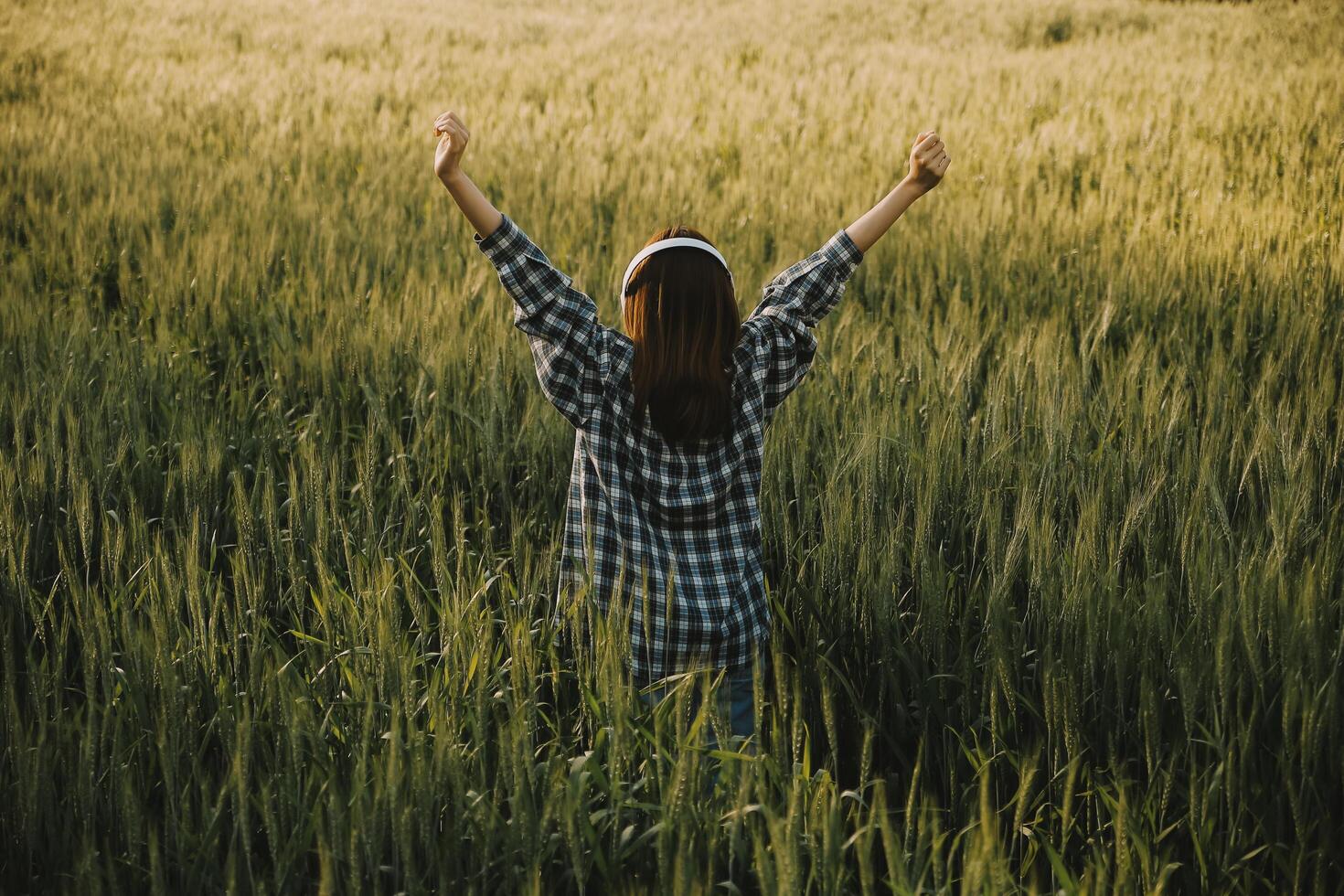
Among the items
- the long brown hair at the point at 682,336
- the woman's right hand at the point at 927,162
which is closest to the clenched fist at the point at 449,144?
the long brown hair at the point at 682,336

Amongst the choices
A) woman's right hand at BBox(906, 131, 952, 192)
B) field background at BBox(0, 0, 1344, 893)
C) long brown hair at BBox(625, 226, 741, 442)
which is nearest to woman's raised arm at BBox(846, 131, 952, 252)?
woman's right hand at BBox(906, 131, 952, 192)

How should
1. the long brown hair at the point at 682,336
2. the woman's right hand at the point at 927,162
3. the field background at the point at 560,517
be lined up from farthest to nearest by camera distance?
the woman's right hand at the point at 927,162 → the long brown hair at the point at 682,336 → the field background at the point at 560,517

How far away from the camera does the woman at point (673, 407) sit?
1.58 metres

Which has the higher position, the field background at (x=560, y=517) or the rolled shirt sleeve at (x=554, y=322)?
the rolled shirt sleeve at (x=554, y=322)

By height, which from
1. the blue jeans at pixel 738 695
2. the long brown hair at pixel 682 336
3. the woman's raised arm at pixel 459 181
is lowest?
the blue jeans at pixel 738 695

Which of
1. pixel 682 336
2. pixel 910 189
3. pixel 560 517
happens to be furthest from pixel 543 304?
pixel 560 517

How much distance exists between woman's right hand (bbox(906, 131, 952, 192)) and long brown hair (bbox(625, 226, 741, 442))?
43 centimetres

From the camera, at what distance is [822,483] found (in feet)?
7.66

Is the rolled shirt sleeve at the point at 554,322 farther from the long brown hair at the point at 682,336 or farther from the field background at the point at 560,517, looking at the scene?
the field background at the point at 560,517

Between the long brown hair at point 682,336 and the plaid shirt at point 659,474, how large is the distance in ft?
0.21

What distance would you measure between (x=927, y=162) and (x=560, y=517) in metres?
1.08

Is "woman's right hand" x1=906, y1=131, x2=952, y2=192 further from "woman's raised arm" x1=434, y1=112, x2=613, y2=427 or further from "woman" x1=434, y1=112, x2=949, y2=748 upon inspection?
"woman's raised arm" x1=434, y1=112, x2=613, y2=427

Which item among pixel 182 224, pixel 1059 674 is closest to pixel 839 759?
pixel 1059 674

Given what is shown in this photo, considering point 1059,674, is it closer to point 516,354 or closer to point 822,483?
point 822,483
